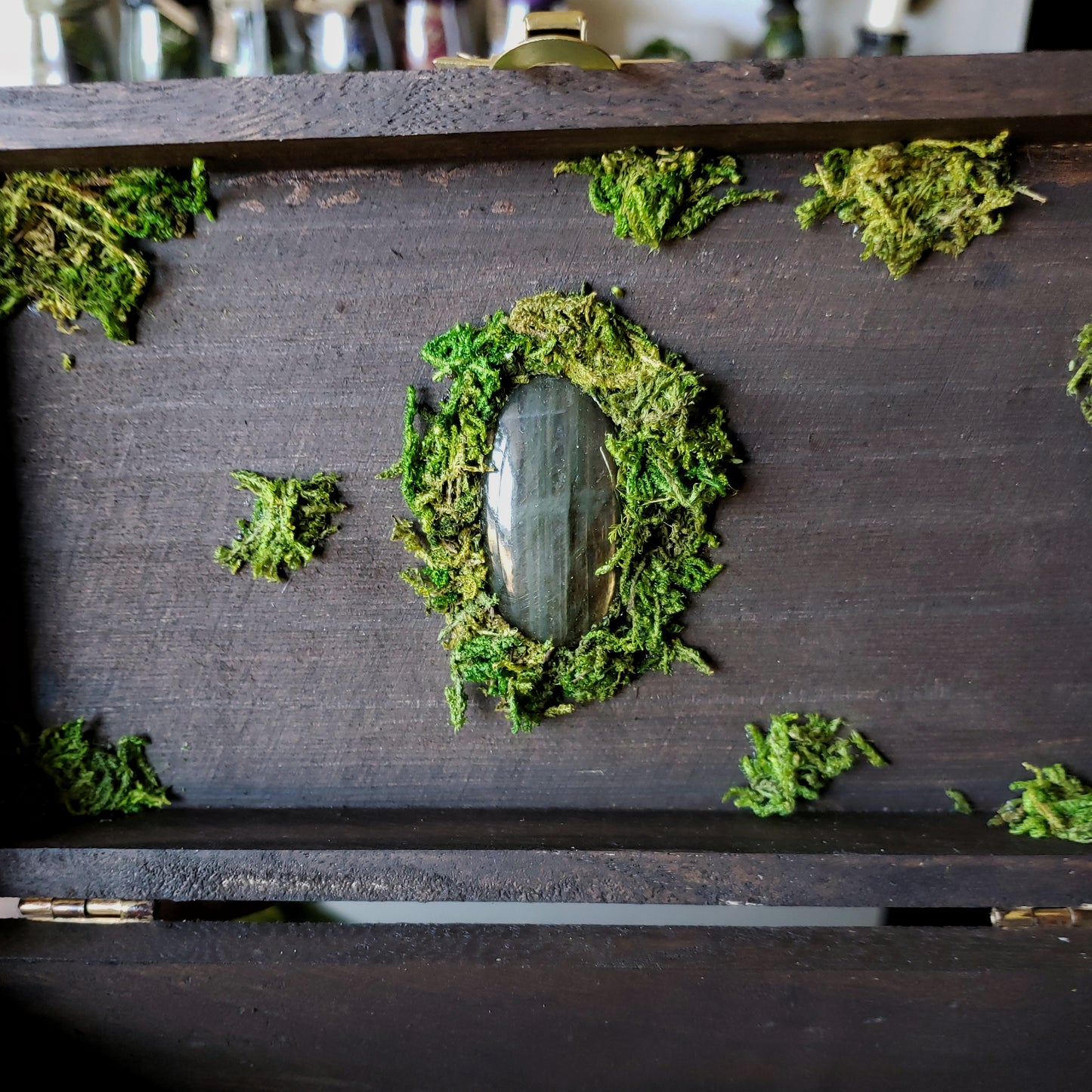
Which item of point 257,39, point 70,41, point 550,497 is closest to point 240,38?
point 257,39

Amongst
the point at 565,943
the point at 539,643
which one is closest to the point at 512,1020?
the point at 565,943

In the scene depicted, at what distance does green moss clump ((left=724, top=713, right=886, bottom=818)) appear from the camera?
56 centimetres

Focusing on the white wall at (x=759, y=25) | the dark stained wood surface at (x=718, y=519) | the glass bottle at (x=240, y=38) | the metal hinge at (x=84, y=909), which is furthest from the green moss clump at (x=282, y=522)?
Answer: the white wall at (x=759, y=25)

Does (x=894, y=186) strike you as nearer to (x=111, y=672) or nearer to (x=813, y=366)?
(x=813, y=366)

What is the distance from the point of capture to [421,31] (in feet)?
2.63

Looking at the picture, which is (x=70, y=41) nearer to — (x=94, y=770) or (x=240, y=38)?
(x=240, y=38)

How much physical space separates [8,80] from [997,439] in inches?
38.7

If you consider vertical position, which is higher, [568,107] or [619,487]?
[568,107]

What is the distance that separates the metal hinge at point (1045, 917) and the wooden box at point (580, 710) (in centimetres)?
1

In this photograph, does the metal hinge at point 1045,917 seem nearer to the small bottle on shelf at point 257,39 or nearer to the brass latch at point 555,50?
the brass latch at point 555,50

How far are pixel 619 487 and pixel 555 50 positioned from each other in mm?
270

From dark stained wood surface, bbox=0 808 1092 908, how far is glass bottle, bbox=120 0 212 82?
0.74 meters

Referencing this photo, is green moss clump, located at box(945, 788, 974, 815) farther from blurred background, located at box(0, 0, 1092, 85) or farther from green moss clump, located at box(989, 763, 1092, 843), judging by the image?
blurred background, located at box(0, 0, 1092, 85)

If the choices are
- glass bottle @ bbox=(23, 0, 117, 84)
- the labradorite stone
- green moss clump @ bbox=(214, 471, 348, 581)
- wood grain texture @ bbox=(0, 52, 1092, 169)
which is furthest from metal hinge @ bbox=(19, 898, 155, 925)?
glass bottle @ bbox=(23, 0, 117, 84)
